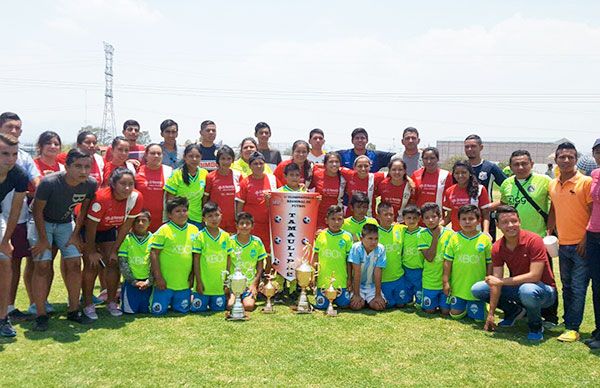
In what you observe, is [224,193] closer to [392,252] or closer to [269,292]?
[269,292]

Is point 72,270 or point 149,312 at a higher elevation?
point 72,270

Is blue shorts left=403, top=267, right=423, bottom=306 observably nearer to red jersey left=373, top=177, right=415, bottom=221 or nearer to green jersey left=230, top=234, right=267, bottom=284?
red jersey left=373, top=177, right=415, bottom=221

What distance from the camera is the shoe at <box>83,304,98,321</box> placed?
6.02 metres

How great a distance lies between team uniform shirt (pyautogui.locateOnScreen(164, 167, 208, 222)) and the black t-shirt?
6.12ft

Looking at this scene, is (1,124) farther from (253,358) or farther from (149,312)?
(253,358)

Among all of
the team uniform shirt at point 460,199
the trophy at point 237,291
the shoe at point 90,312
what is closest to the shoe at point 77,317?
the shoe at point 90,312

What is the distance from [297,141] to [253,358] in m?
3.45

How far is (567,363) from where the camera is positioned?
487 cm

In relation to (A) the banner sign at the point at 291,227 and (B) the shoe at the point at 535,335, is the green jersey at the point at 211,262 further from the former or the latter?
(B) the shoe at the point at 535,335

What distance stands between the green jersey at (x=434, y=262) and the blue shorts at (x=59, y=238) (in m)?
4.16

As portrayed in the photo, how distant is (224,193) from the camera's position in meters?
7.10

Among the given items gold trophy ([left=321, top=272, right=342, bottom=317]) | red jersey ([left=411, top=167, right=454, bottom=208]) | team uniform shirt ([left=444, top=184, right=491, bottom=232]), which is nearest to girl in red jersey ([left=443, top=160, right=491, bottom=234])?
team uniform shirt ([left=444, top=184, right=491, bottom=232])

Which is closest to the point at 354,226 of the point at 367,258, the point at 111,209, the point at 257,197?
the point at 367,258

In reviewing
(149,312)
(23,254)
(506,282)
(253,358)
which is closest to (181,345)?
(253,358)
